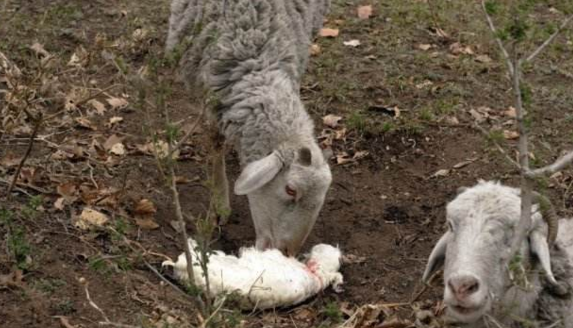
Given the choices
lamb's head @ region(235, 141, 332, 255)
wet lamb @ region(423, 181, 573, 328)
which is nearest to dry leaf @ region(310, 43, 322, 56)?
lamb's head @ region(235, 141, 332, 255)

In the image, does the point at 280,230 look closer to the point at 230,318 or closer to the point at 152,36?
the point at 230,318

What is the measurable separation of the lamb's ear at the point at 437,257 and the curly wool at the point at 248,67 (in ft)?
4.91

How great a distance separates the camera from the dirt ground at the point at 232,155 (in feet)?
16.6

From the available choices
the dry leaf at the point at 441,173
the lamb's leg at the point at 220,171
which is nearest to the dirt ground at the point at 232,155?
the dry leaf at the point at 441,173

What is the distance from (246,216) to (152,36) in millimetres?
2533

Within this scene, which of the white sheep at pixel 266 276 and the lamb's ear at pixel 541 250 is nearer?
the lamb's ear at pixel 541 250

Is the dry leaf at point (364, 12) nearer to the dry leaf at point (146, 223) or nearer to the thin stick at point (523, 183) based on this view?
the dry leaf at point (146, 223)

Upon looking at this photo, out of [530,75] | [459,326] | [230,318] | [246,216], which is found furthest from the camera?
[530,75]

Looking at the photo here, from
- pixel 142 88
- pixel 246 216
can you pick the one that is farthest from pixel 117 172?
pixel 142 88

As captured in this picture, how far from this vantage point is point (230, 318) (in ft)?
13.9

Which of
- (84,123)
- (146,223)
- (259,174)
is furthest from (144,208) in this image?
(84,123)

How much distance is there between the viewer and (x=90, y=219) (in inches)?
226

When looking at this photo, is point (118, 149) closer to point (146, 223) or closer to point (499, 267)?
point (146, 223)

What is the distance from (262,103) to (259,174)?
1.74 feet
